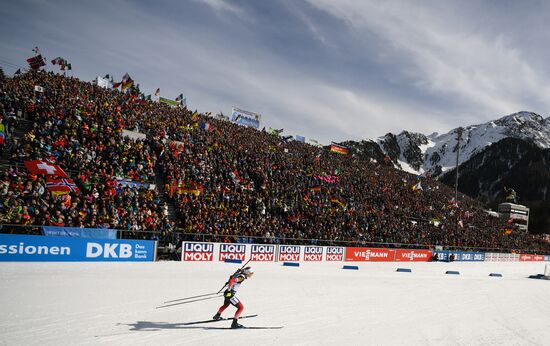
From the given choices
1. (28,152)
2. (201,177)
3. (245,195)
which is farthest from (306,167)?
(28,152)

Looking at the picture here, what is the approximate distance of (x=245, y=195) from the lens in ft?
92.0

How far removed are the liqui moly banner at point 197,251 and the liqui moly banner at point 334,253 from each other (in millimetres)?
10252

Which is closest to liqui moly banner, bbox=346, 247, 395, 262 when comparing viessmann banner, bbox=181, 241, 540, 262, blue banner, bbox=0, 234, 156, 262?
viessmann banner, bbox=181, 241, 540, 262

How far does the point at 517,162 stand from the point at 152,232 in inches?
6851

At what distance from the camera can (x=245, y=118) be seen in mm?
50562

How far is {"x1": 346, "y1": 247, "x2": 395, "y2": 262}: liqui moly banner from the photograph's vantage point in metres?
31.1

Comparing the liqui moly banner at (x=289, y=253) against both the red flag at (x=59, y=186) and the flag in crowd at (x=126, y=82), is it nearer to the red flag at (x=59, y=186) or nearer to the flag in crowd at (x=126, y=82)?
the red flag at (x=59, y=186)

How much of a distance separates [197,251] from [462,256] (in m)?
29.7

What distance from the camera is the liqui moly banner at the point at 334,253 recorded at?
2949cm

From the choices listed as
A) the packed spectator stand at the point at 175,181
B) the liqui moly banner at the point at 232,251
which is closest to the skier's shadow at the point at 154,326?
the packed spectator stand at the point at 175,181

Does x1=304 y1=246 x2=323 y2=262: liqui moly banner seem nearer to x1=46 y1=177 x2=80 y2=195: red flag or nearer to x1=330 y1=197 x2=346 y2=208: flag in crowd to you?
x1=330 y1=197 x2=346 y2=208: flag in crowd

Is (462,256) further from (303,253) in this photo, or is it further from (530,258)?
(303,253)

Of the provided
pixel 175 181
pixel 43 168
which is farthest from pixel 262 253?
pixel 43 168

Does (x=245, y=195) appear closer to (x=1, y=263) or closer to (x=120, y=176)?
(x=120, y=176)
